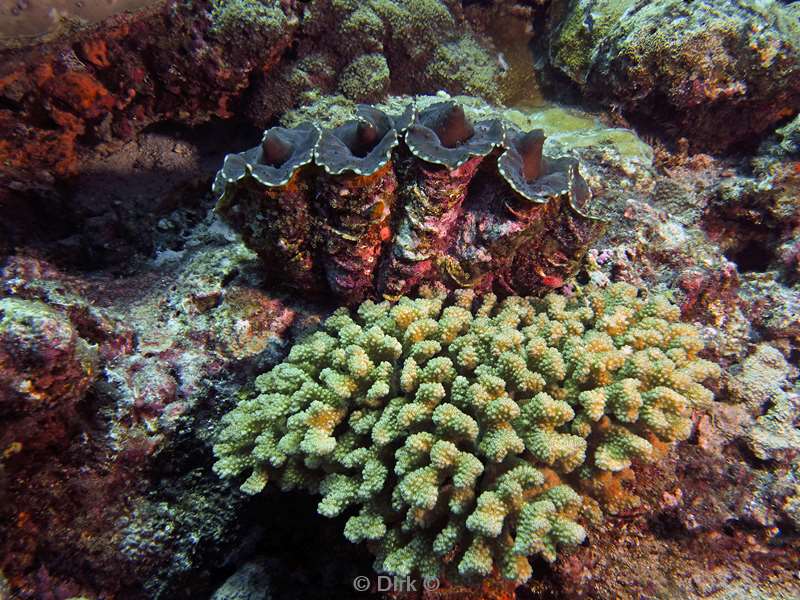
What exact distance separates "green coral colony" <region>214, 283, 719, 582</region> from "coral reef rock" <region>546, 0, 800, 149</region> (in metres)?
2.81

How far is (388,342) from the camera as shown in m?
2.53

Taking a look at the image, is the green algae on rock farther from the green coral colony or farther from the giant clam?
the green coral colony

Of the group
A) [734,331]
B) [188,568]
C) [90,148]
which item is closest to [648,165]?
[734,331]

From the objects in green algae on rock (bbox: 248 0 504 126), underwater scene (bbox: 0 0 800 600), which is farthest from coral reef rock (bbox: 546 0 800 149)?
green algae on rock (bbox: 248 0 504 126)

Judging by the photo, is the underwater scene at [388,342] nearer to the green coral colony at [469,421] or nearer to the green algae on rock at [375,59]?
the green coral colony at [469,421]

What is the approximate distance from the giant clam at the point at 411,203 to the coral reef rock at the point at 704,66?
238cm

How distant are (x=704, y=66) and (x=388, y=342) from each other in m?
4.22

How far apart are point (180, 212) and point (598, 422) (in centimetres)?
442

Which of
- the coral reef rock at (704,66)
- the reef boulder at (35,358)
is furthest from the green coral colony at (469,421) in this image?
the coral reef rock at (704,66)

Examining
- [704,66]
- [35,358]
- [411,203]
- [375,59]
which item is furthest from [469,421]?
[375,59]

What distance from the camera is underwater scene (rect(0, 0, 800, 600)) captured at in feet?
7.16

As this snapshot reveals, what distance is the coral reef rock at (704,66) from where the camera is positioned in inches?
160

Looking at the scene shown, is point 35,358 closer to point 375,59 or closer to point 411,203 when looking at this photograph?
point 411,203

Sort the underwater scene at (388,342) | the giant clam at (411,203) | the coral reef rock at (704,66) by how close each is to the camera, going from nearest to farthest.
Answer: the underwater scene at (388,342), the giant clam at (411,203), the coral reef rock at (704,66)
